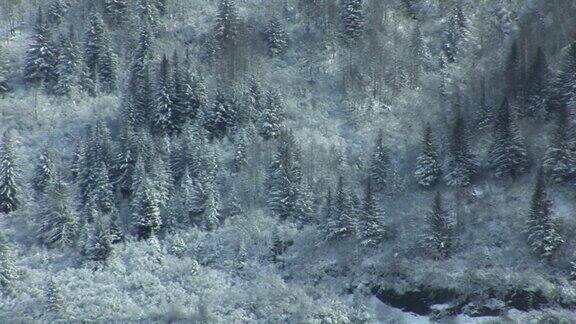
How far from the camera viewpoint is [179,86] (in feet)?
286

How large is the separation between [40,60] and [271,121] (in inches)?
1388

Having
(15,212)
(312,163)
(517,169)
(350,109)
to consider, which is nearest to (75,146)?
(15,212)

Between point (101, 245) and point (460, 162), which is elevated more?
point (460, 162)

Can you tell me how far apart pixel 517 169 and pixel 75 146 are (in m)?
53.8

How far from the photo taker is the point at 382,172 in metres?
77.3

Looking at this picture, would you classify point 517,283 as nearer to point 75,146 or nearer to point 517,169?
point 517,169

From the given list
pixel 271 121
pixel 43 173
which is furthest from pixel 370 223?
pixel 43 173

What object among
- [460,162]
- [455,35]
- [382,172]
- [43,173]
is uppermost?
[455,35]

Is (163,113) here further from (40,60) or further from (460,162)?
(460,162)

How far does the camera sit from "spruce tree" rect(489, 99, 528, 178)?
240 ft

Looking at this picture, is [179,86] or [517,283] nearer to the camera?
[517,283]

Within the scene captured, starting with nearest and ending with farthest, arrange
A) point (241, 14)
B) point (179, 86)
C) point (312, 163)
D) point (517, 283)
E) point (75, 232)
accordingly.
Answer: point (517, 283), point (75, 232), point (312, 163), point (179, 86), point (241, 14)

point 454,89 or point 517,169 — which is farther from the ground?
point 454,89

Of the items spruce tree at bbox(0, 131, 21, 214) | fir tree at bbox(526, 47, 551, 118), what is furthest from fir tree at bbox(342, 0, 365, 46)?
spruce tree at bbox(0, 131, 21, 214)
